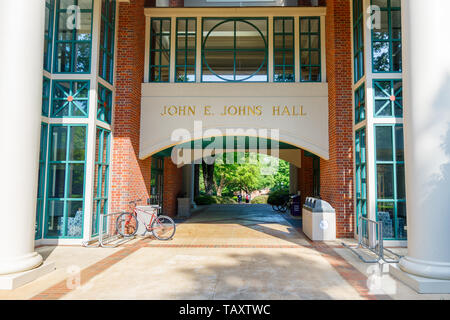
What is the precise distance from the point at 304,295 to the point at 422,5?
4477 mm

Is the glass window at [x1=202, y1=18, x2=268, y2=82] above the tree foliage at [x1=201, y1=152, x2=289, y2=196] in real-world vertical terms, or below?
above

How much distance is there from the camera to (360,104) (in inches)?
319

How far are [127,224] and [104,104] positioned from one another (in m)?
3.30

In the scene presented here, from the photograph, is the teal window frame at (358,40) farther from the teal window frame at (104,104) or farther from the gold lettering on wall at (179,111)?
the teal window frame at (104,104)

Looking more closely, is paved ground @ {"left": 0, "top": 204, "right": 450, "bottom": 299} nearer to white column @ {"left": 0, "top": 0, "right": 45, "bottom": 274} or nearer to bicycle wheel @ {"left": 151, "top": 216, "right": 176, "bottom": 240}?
bicycle wheel @ {"left": 151, "top": 216, "right": 176, "bottom": 240}

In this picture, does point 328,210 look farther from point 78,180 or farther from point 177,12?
point 177,12

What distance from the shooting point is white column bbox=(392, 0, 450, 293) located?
435 cm

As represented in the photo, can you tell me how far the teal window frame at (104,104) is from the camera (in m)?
8.09

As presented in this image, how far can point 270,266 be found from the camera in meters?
5.67

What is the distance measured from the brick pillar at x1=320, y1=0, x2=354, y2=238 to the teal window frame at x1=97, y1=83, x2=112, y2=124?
6.23 meters

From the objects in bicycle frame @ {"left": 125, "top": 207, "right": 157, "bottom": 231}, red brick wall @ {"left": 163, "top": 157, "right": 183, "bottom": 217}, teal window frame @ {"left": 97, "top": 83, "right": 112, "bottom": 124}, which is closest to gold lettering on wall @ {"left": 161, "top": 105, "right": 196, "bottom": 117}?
teal window frame @ {"left": 97, "top": 83, "right": 112, "bottom": 124}

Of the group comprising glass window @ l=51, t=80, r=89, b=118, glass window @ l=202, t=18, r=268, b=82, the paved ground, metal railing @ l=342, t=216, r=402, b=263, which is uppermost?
glass window @ l=202, t=18, r=268, b=82

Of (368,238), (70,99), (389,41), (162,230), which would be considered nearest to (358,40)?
(389,41)

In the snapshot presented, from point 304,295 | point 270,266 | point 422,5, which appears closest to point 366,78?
point 422,5
